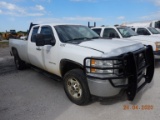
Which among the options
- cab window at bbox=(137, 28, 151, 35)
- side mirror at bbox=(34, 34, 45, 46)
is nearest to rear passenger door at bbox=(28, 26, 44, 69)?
side mirror at bbox=(34, 34, 45, 46)

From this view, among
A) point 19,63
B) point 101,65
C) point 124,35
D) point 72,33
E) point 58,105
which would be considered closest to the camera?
point 101,65

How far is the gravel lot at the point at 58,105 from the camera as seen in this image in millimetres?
3510

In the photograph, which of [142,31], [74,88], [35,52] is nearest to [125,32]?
[142,31]

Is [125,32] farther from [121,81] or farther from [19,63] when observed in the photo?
[121,81]

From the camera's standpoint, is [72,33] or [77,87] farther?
[72,33]

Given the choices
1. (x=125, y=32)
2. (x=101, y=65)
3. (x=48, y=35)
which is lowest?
(x=101, y=65)

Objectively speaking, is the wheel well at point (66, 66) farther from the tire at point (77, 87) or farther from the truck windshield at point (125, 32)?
the truck windshield at point (125, 32)

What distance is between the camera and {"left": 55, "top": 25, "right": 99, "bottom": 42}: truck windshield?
4492 mm

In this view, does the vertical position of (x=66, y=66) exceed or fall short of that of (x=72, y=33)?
it falls short

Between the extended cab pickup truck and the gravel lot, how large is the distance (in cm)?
33

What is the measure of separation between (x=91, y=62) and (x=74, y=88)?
3.05 feet

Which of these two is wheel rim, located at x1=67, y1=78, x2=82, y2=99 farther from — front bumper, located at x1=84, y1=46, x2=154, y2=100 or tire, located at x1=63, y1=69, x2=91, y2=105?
front bumper, located at x1=84, y1=46, x2=154, y2=100

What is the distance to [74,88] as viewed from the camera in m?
3.98

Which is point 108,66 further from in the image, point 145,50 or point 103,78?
point 145,50
